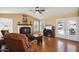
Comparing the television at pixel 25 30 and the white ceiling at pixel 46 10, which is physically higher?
the white ceiling at pixel 46 10

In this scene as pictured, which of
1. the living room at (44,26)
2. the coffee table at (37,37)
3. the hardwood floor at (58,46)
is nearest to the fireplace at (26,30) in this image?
the living room at (44,26)

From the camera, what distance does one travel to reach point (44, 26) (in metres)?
2.98

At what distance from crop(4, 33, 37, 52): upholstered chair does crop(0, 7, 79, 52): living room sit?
0.07 feet

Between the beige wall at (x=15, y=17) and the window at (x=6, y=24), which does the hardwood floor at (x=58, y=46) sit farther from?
the window at (x=6, y=24)

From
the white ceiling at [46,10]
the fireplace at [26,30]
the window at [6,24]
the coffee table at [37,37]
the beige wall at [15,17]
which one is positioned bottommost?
the coffee table at [37,37]

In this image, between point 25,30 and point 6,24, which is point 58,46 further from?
point 6,24

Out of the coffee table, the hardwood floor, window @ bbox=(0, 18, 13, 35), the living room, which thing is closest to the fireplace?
the living room

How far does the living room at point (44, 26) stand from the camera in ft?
9.49

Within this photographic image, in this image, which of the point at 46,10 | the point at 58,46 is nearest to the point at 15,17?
the point at 46,10

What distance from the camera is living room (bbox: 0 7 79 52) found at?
289cm

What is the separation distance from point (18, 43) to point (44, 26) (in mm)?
655

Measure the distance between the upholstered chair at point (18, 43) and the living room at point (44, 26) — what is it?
0.02 meters
